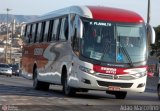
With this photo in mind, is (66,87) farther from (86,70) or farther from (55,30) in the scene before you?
(55,30)

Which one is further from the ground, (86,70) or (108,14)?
(108,14)

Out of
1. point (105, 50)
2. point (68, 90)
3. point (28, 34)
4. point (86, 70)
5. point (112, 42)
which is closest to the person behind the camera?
point (86, 70)

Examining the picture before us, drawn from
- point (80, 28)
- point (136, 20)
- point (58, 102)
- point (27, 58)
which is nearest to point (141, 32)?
point (136, 20)

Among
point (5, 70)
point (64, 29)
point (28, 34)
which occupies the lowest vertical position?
point (5, 70)

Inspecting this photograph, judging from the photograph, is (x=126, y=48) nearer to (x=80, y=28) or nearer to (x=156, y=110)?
(x=80, y=28)

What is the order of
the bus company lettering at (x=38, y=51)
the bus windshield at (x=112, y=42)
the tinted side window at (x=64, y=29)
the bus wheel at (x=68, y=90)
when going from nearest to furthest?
the bus windshield at (x=112, y=42)
the bus wheel at (x=68, y=90)
the tinted side window at (x=64, y=29)
the bus company lettering at (x=38, y=51)

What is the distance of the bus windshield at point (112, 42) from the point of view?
19844 millimetres

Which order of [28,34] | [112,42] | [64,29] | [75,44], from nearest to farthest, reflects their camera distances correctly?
1. [112,42]
2. [75,44]
3. [64,29]
4. [28,34]

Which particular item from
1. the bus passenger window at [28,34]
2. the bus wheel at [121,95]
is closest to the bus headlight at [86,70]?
the bus wheel at [121,95]

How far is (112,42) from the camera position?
787 inches

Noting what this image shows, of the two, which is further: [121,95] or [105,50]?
[121,95]

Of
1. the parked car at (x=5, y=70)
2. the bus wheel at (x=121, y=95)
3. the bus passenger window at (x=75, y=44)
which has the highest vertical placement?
the bus passenger window at (x=75, y=44)

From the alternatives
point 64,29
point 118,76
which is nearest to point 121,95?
point 118,76

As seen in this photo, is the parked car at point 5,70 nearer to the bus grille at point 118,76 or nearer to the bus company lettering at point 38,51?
the bus company lettering at point 38,51
